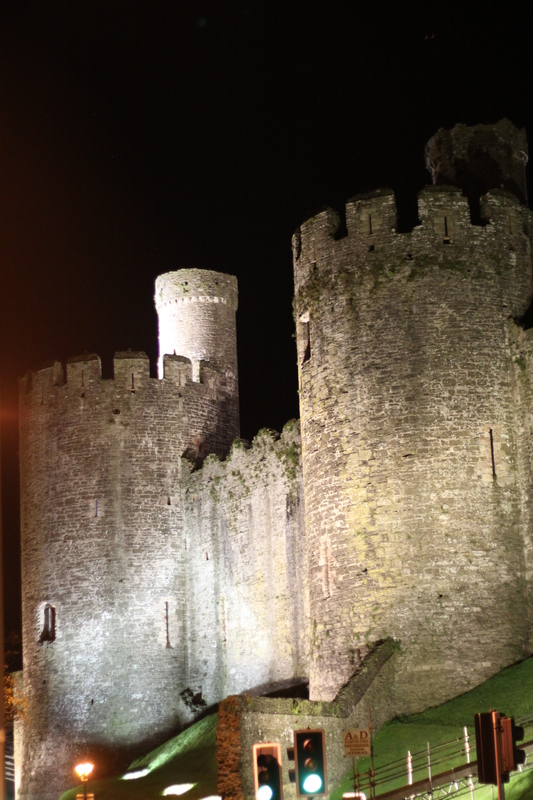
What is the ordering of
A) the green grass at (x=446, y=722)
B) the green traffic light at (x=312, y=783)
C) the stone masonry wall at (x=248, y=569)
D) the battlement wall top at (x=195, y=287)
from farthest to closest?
the battlement wall top at (x=195, y=287) < the stone masonry wall at (x=248, y=569) < the green grass at (x=446, y=722) < the green traffic light at (x=312, y=783)

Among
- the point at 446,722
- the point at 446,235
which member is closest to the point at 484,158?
the point at 446,235

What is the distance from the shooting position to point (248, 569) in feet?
110

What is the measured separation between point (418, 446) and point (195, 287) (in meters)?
15.5

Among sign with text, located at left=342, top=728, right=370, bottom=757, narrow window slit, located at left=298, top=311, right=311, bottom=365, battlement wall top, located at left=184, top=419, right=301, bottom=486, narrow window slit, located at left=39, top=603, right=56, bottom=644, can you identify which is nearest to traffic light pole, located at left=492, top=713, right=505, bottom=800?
sign with text, located at left=342, top=728, right=370, bottom=757

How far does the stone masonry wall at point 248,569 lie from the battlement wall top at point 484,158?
6.92 metres

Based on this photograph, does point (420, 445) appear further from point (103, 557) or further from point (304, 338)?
point (103, 557)

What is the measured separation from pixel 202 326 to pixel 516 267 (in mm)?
14344

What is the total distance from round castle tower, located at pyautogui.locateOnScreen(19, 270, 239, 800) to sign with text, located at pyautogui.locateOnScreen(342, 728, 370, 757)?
12243 mm

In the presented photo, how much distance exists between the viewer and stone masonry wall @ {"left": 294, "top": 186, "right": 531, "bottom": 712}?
2448 cm

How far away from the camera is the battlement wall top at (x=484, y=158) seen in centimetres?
2794

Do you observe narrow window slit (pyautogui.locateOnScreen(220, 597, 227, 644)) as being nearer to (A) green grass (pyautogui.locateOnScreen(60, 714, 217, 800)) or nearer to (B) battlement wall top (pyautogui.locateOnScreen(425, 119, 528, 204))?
(A) green grass (pyautogui.locateOnScreen(60, 714, 217, 800))

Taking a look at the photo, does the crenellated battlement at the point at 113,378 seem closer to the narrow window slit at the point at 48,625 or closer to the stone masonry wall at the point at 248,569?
the stone masonry wall at the point at 248,569

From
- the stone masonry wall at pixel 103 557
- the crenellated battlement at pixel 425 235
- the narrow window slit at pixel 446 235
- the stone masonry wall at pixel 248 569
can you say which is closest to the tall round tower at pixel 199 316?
the stone masonry wall at pixel 103 557

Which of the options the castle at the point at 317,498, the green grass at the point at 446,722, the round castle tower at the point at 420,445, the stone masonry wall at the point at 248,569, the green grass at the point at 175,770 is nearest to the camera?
the green grass at the point at 446,722
